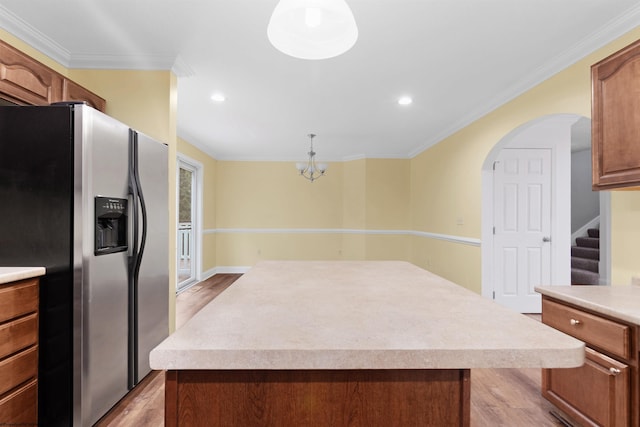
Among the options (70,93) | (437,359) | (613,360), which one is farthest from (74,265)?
(613,360)

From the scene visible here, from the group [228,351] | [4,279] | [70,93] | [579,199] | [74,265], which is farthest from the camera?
[579,199]

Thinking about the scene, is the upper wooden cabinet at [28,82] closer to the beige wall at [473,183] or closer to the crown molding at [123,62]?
the crown molding at [123,62]

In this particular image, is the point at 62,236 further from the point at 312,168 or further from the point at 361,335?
the point at 312,168

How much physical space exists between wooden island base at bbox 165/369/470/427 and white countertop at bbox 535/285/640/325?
1153 millimetres

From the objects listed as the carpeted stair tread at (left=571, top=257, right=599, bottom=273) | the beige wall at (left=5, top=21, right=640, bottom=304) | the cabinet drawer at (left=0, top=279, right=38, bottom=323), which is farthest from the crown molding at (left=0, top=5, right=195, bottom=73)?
the carpeted stair tread at (left=571, top=257, right=599, bottom=273)

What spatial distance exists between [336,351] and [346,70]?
2.63m

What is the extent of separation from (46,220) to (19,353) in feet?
2.14

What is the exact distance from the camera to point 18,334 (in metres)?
1.52

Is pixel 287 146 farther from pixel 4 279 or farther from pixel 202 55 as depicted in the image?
pixel 4 279

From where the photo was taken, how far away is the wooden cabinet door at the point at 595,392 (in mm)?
1421

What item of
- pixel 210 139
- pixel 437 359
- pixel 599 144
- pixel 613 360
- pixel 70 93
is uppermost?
pixel 210 139

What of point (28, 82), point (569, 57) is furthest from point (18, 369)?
point (569, 57)

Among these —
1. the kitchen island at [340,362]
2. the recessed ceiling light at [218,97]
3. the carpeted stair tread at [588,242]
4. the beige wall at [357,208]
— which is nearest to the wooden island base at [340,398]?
the kitchen island at [340,362]

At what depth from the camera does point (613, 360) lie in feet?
4.80
